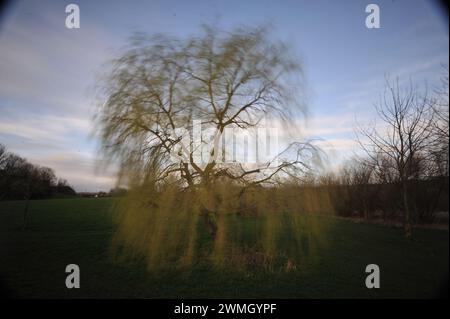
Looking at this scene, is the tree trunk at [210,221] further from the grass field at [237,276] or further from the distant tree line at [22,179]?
the distant tree line at [22,179]

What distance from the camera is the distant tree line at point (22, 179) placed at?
12086 mm

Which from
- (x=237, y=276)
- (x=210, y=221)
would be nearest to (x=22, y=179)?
(x=210, y=221)

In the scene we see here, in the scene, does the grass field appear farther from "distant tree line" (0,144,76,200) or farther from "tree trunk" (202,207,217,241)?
"distant tree line" (0,144,76,200)

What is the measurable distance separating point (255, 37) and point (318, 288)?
7.06 meters

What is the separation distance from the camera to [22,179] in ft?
45.7

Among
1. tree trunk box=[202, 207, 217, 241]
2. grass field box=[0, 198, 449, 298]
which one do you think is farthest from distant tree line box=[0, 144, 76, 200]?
tree trunk box=[202, 207, 217, 241]

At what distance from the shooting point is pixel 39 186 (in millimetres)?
15727

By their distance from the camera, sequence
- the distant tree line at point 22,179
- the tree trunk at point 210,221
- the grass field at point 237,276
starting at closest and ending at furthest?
1. the grass field at point 237,276
2. the tree trunk at point 210,221
3. the distant tree line at point 22,179

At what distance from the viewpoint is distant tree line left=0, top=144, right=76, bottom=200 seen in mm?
12086

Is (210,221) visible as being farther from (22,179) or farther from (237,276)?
(22,179)

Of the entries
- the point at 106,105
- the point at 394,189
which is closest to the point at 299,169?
the point at 106,105

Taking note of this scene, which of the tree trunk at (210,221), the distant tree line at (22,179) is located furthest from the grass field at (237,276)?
the distant tree line at (22,179)

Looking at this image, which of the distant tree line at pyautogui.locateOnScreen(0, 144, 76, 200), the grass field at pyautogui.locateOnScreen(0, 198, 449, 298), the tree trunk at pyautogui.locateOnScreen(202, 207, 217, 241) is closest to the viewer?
the grass field at pyautogui.locateOnScreen(0, 198, 449, 298)
